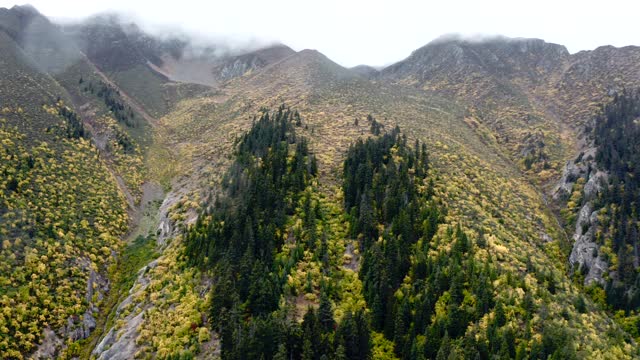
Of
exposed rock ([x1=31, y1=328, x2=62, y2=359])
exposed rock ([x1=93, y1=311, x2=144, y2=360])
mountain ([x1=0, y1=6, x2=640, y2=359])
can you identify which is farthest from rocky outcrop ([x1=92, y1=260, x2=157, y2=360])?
exposed rock ([x1=31, y1=328, x2=62, y2=359])

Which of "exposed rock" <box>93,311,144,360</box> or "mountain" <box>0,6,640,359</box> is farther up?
"mountain" <box>0,6,640,359</box>

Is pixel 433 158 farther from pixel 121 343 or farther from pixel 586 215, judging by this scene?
pixel 121 343

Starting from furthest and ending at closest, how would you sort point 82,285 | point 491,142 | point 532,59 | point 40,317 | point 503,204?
point 532,59 < point 491,142 < point 503,204 < point 82,285 < point 40,317

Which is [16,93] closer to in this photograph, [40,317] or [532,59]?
[40,317]

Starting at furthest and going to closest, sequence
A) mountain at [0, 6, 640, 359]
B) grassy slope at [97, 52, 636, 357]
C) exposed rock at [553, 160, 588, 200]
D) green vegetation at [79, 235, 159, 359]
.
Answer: exposed rock at [553, 160, 588, 200] < green vegetation at [79, 235, 159, 359] < grassy slope at [97, 52, 636, 357] < mountain at [0, 6, 640, 359]

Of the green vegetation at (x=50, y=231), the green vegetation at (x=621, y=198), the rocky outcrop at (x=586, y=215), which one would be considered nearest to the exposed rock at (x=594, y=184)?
the rocky outcrop at (x=586, y=215)

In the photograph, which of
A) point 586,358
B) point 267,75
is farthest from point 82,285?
point 267,75

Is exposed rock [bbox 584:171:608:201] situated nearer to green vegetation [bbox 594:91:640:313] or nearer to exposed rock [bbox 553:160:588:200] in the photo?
green vegetation [bbox 594:91:640:313]

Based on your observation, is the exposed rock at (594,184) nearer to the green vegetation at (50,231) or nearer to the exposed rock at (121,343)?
the exposed rock at (121,343)
